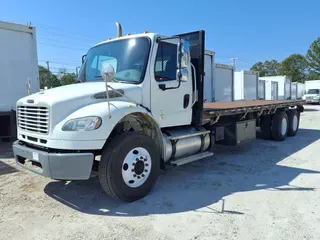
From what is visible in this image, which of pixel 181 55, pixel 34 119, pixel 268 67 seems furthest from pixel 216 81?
pixel 268 67

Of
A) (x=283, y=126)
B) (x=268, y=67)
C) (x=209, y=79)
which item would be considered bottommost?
(x=283, y=126)

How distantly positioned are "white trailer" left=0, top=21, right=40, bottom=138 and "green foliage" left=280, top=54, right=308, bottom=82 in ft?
205

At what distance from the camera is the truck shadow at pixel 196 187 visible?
4.04 m

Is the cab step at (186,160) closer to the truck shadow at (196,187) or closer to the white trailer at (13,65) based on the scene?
the truck shadow at (196,187)

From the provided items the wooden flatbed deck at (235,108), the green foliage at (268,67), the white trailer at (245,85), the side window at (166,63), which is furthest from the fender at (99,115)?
the green foliage at (268,67)

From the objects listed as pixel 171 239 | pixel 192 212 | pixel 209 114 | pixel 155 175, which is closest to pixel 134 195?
pixel 155 175

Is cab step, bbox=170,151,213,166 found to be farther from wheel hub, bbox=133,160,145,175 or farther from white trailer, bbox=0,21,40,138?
white trailer, bbox=0,21,40,138

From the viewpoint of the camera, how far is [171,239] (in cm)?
318

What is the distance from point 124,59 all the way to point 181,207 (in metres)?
2.51

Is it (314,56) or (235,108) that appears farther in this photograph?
(314,56)

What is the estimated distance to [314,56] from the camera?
58719mm

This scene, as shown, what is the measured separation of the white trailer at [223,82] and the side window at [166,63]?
35.7 feet

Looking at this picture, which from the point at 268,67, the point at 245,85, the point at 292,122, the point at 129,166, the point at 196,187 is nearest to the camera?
the point at 129,166

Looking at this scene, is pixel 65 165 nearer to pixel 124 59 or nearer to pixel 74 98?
pixel 74 98
